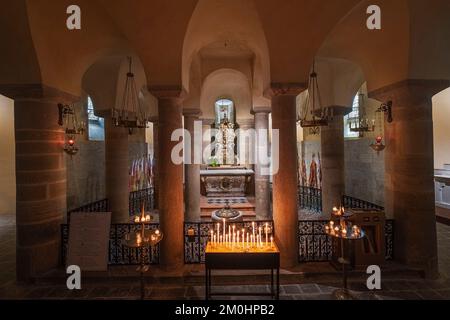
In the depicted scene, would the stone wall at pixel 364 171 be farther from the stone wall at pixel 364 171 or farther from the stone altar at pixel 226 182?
the stone altar at pixel 226 182

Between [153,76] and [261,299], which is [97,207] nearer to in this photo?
[153,76]

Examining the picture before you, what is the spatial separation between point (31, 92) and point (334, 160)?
28.9 feet

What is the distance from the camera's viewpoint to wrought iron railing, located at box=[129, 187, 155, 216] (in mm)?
11273

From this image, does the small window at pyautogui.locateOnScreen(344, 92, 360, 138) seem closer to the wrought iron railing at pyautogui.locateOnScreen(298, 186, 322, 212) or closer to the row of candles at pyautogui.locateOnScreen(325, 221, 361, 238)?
the wrought iron railing at pyautogui.locateOnScreen(298, 186, 322, 212)

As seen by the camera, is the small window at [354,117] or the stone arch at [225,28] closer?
the stone arch at [225,28]

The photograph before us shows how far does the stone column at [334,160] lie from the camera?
29.2 feet

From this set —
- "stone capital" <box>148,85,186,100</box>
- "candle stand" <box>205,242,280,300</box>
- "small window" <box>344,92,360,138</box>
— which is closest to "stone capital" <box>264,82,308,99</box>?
"stone capital" <box>148,85,186,100</box>

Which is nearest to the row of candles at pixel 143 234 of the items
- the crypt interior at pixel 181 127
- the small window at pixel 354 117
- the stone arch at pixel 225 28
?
the crypt interior at pixel 181 127

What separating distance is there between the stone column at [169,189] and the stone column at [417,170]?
498cm

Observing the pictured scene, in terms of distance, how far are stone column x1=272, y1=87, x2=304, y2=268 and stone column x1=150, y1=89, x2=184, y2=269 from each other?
2.25 m

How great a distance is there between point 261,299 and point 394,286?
2789mm
